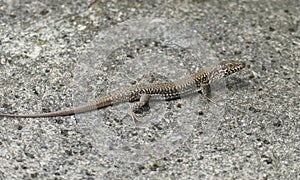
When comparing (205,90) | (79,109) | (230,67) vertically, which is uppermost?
(230,67)

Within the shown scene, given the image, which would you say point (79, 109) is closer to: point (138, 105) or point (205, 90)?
point (138, 105)

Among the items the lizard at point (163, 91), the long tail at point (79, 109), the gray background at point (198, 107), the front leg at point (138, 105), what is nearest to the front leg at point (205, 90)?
the lizard at point (163, 91)

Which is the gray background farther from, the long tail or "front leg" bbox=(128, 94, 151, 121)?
"front leg" bbox=(128, 94, 151, 121)

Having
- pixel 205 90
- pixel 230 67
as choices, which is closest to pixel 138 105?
pixel 205 90

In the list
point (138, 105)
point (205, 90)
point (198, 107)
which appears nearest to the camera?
point (138, 105)

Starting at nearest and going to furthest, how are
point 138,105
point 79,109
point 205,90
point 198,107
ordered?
point 79,109 → point 138,105 → point 198,107 → point 205,90

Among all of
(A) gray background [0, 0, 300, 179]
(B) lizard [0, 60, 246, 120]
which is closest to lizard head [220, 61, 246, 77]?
(B) lizard [0, 60, 246, 120]

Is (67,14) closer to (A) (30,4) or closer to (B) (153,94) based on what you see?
(A) (30,4)

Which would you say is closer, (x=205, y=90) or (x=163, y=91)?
(x=163, y=91)

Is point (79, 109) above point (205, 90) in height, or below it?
below
